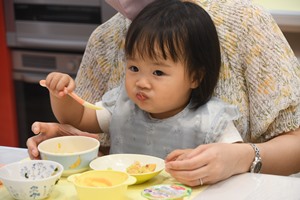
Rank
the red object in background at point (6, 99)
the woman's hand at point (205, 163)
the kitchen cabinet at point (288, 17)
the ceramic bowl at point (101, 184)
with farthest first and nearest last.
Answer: the red object in background at point (6, 99), the kitchen cabinet at point (288, 17), the woman's hand at point (205, 163), the ceramic bowl at point (101, 184)

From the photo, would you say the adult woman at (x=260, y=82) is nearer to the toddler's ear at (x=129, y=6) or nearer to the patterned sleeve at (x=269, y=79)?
the patterned sleeve at (x=269, y=79)

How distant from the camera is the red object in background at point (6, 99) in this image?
3152mm

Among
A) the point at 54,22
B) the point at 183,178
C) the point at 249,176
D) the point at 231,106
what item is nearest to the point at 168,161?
the point at 183,178

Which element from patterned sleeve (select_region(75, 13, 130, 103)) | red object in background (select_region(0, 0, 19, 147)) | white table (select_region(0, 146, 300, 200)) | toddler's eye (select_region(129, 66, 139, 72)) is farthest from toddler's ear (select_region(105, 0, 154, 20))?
red object in background (select_region(0, 0, 19, 147))

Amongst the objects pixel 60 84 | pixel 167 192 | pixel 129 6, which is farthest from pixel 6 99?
pixel 167 192

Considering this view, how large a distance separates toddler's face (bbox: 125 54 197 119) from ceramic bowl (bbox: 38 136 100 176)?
0.55ft

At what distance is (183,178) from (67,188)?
246 mm

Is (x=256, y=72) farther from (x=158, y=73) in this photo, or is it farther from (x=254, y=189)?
(x=254, y=189)

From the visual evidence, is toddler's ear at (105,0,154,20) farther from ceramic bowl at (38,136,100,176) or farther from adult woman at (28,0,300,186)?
ceramic bowl at (38,136,100,176)

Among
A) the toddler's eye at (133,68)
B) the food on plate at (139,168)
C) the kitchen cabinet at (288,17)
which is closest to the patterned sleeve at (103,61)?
the toddler's eye at (133,68)

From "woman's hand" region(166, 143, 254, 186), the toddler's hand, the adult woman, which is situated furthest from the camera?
the adult woman

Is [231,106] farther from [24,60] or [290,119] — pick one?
[24,60]

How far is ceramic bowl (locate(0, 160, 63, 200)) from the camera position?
46.1 inches

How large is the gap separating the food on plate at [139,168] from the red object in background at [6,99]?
1984 mm
